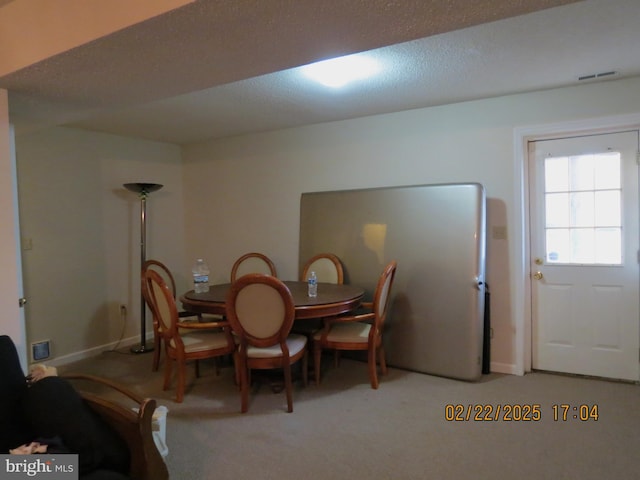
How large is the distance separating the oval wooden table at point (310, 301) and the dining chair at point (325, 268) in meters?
0.31

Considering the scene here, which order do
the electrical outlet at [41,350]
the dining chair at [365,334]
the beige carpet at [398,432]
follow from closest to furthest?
the beige carpet at [398,432] < the dining chair at [365,334] < the electrical outlet at [41,350]

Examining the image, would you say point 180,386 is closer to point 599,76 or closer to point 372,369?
point 372,369

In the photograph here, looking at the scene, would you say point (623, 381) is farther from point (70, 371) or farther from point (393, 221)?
point (70, 371)

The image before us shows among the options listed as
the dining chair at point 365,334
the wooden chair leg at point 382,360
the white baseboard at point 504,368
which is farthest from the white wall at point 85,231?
the white baseboard at point 504,368

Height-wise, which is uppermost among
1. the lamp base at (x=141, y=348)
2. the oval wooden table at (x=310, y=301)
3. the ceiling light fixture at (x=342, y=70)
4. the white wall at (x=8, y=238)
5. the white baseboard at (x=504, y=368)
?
the ceiling light fixture at (x=342, y=70)

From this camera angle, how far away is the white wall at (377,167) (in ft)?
10.3

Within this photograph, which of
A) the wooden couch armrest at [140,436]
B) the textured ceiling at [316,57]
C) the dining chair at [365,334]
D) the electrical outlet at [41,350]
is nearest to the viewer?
the textured ceiling at [316,57]

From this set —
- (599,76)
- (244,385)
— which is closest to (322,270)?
(244,385)

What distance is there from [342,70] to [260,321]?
1.73m

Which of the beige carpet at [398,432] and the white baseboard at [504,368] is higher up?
the white baseboard at [504,368]

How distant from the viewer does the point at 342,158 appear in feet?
12.8

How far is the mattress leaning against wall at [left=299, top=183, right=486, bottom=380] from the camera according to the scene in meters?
3.10

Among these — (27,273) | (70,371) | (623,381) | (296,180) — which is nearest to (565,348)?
(623,381)
